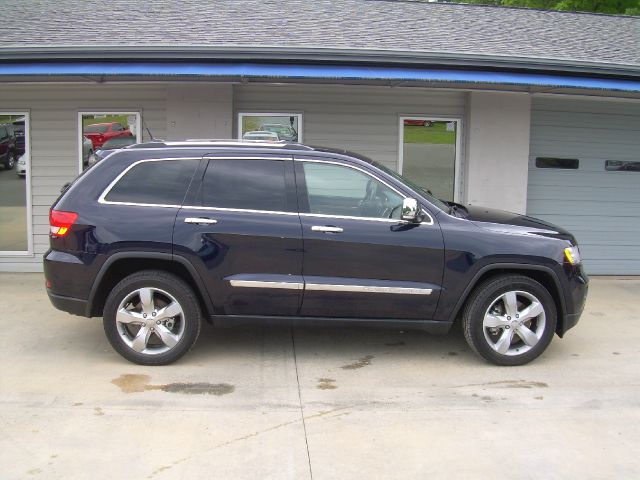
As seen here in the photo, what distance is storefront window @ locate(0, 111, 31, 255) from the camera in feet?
30.2

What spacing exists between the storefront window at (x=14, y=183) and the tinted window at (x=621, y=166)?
829cm

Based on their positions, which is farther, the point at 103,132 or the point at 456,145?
the point at 456,145

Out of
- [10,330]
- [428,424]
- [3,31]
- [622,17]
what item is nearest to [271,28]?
[3,31]

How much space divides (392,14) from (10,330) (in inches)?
289

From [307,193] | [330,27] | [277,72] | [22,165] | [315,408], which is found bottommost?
[315,408]

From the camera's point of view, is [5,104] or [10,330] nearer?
[10,330]

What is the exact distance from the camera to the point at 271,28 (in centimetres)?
914

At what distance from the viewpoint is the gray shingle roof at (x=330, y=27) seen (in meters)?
8.34

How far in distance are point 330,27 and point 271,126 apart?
163 cm

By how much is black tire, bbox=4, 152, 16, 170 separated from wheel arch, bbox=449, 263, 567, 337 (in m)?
6.58

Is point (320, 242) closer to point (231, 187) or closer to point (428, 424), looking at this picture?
point (231, 187)

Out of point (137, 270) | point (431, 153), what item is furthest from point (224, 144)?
point (431, 153)

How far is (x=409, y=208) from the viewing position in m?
5.61

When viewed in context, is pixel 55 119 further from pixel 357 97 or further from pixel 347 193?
pixel 347 193
